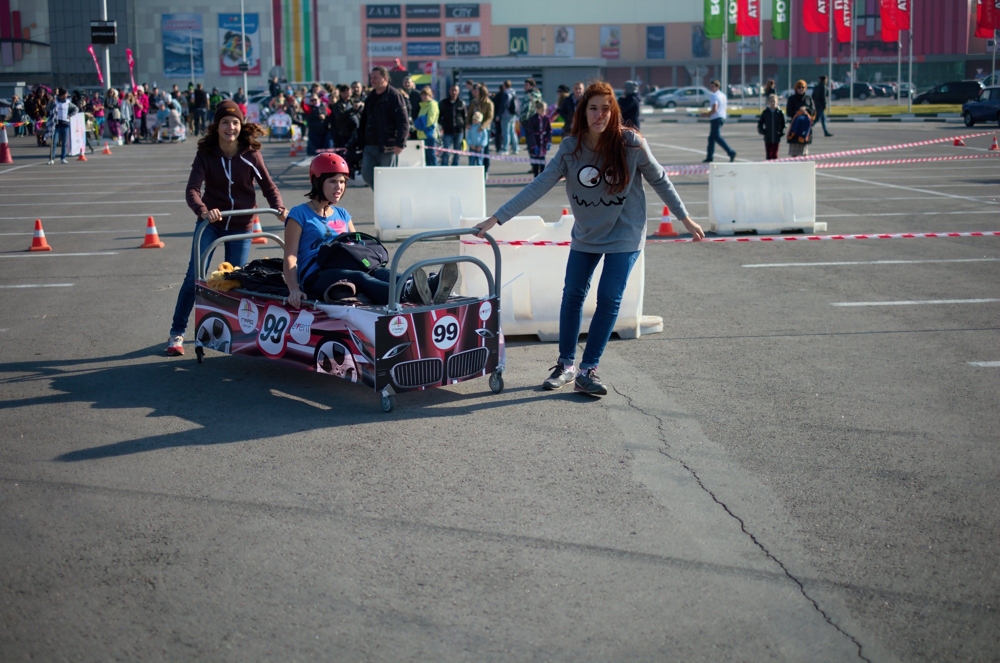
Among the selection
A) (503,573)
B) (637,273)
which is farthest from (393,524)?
(637,273)

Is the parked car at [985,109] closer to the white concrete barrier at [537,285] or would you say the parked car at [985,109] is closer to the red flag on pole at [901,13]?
the red flag on pole at [901,13]

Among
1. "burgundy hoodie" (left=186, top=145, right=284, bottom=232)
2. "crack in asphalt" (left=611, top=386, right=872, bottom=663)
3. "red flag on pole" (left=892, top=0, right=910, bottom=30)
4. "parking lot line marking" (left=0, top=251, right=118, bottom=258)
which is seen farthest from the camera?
"red flag on pole" (left=892, top=0, right=910, bottom=30)

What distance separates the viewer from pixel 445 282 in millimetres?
6379

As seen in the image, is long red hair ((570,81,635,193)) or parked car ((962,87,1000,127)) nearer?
long red hair ((570,81,635,193))

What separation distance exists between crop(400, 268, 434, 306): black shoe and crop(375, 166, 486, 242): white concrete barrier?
740 centimetres

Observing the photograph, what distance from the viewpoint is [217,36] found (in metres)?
91.1

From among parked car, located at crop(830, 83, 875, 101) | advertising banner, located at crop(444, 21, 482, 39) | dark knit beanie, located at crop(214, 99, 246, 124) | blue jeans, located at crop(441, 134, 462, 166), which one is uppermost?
advertising banner, located at crop(444, 21, 482, 39)

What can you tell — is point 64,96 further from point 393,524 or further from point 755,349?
point 393,524

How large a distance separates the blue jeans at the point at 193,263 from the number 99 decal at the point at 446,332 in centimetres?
221

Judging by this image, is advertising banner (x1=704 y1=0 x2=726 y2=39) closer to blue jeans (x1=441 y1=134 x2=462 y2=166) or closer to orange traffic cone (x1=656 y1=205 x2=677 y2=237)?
blue jeans (x1=441 y1=134 x2=462 y2=166)

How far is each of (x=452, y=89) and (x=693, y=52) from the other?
80807 mm

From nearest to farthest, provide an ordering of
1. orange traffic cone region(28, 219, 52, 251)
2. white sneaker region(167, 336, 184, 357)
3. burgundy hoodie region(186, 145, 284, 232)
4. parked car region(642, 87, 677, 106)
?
white sneaker region(167, 336, 184, 357) → burgundy hoodie region(186, 145, 284, 232) → orange traffic cone region(28, 219, 52, 251) → parked car region(642, 87, 677, 106)

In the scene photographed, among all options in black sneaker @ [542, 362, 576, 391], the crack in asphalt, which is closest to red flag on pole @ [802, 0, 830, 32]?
black sneaker @ [542, 362, 576, 391]

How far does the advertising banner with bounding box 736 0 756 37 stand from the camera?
51.6 m
